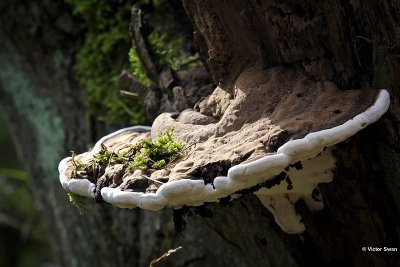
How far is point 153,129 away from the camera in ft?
6.79

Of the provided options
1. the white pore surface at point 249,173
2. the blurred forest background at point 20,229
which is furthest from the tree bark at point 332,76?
the blurred forest background at point 20,229

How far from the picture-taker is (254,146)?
1.55 m

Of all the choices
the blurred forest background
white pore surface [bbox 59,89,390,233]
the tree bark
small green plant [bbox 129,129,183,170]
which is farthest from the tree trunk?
the blurred forest background

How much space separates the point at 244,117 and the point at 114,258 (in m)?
2.01

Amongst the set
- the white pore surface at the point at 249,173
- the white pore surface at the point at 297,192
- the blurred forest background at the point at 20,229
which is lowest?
the blurred forest background at the point at 20,229

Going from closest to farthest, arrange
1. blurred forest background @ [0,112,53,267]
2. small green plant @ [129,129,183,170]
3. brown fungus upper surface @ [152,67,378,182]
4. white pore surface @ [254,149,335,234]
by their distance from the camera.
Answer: brown fungus upper surface @ [152,67,378,182] < small green plant @ [129,129,183,170] < white pore surface @ [254,149,335,234] < blurred forest background @ [0,112,53,267]

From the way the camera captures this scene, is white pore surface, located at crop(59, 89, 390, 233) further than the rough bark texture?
No

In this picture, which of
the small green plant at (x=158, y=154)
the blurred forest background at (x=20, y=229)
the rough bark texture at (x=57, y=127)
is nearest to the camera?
the small green plant at (x=158, y=154)

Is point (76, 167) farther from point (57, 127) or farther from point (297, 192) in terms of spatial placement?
point (57, 127)

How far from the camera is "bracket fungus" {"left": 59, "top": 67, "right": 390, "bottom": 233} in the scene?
1.47m

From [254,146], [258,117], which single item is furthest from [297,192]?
[254,146]

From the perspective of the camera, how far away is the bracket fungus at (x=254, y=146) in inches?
58.0

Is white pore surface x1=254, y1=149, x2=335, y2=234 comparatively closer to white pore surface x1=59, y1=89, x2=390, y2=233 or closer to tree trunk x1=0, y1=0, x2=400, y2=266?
tree trunk x1=0, y1=0, x2=400, y2=266

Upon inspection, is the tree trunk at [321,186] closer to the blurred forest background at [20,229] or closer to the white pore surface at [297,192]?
the white pore surface at [297,192]
